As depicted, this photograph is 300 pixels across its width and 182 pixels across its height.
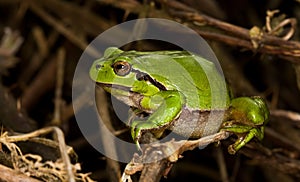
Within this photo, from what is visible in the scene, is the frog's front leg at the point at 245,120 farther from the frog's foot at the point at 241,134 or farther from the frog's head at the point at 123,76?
the frog's head at the point at 123,76

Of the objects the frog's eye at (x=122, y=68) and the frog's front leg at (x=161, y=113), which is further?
the frog's eye at (x=122, y=68)

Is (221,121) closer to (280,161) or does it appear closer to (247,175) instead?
(280,161)

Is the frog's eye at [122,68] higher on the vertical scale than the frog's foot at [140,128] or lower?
higher

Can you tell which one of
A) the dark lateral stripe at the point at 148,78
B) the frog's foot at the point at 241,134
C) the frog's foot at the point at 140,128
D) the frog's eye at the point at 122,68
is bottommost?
the frog's foot at the point at 241,134

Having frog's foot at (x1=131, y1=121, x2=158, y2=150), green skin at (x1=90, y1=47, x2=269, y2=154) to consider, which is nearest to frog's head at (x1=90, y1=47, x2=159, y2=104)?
green skin at (x1=90, y1=47, x2=269, y2=154)

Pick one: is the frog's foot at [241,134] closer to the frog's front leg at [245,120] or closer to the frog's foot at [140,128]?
the frog's front leg at [245,120]

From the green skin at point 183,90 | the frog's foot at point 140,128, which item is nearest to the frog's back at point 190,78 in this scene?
the green skin at point 183,90

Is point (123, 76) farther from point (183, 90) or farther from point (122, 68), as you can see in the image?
point (183, 90)

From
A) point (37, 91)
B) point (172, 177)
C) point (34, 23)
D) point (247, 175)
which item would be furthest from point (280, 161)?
point (34, 23)
